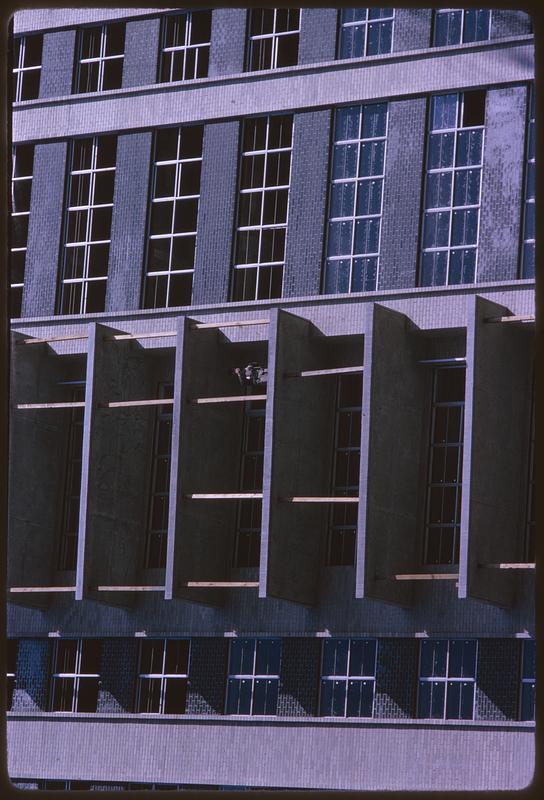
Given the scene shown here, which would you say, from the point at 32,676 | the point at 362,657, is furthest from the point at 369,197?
the point at 32,676

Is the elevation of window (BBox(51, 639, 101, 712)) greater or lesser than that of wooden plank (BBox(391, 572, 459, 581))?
lesser

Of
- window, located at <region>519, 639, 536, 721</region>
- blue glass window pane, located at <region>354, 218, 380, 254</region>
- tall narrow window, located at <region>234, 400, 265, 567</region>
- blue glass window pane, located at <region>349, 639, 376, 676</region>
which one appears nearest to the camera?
window, located at <region>519, 639, 536, 721</region>

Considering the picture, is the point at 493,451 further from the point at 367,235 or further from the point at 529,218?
the point at 367,235

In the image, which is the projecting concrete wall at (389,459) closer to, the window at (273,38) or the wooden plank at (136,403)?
the wooden plank at (136,403)

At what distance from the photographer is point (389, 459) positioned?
2741 centimetres

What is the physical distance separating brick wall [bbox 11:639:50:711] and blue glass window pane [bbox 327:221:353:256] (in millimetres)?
9814

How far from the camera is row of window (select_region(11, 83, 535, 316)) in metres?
28.5

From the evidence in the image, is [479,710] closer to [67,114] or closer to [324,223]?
[324,223]

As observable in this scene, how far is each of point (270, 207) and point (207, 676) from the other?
29.8 ft

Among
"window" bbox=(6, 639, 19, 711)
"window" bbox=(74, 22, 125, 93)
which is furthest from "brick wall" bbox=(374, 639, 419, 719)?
"window" bbox=(74, 22, 125, 93)

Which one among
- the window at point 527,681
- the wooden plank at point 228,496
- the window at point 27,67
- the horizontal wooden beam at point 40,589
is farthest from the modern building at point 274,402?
the window at point 27,67

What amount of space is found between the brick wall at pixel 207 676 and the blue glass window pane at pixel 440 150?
31.9ft

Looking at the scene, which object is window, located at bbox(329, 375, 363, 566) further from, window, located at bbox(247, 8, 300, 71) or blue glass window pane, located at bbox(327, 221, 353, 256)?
window, located at bbox(247, 8, 300, 71)

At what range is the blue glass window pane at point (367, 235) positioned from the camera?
29312 millimetres
